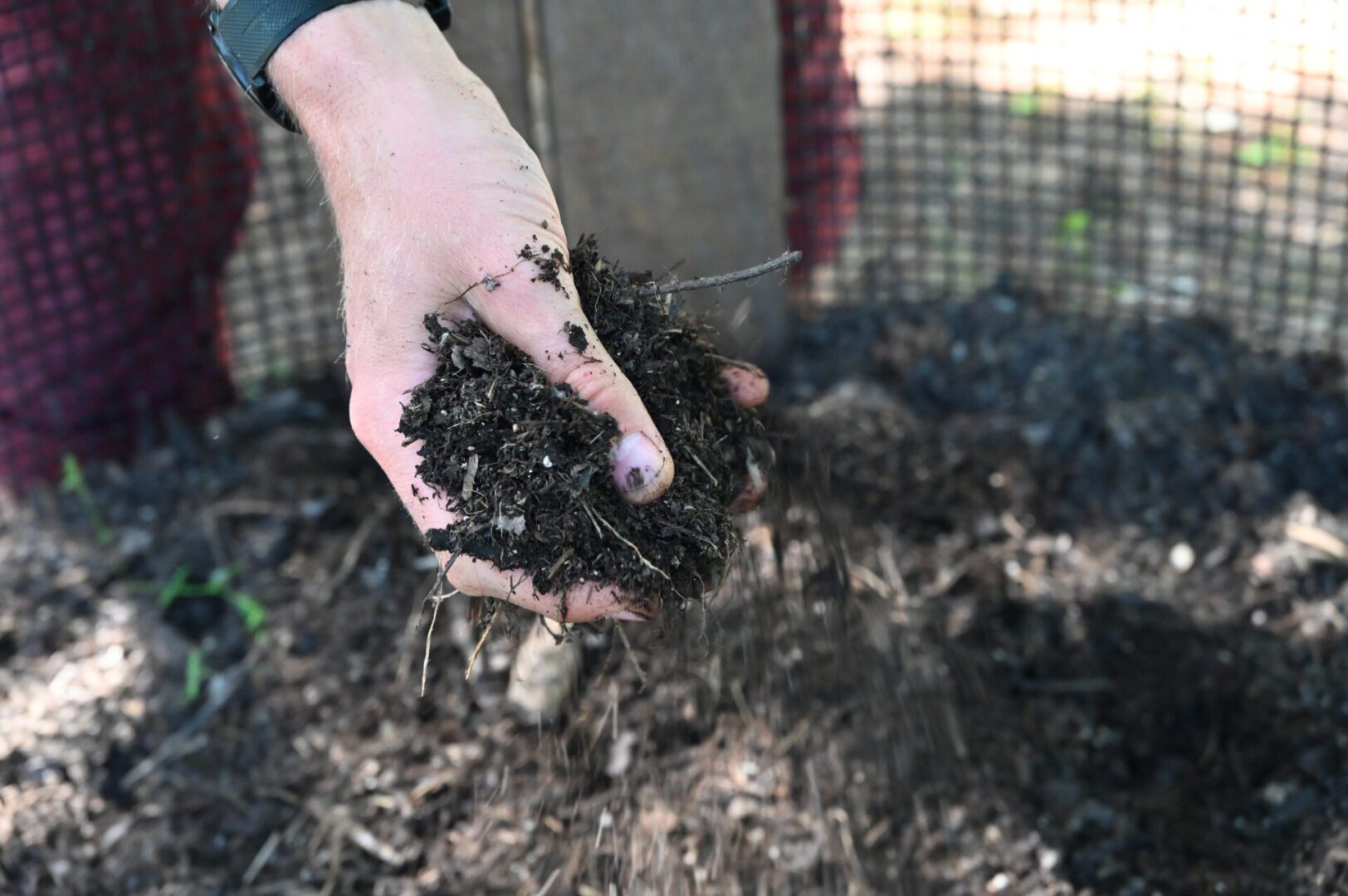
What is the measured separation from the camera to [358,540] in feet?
8.36

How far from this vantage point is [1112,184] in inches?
140

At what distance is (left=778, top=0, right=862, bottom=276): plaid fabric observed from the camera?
3.10m

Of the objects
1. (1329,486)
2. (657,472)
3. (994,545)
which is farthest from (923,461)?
(657,472)

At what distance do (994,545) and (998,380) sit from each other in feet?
1.87

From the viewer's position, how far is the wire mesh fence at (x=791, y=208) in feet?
8.87

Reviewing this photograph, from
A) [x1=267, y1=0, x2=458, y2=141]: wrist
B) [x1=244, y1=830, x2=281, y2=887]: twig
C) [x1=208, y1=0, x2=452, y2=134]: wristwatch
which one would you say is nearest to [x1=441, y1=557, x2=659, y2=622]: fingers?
[x1=267, y1=0, x2=458, y2=141]: wrist

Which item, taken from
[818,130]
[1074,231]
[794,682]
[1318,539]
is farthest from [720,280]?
[1074,231]

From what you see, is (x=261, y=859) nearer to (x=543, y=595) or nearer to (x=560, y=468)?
(x=543, y=595)

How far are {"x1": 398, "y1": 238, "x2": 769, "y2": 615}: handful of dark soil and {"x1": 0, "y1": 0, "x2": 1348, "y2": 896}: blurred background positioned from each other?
0.26 meters

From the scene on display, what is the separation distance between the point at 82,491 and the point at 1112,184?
279 centimetres

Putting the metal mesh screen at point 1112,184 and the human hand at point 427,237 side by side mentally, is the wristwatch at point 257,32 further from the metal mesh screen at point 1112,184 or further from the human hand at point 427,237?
the metal mesh screen at point 1112,184

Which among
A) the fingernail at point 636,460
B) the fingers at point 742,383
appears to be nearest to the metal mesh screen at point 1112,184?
→ the fingers at point 742,383

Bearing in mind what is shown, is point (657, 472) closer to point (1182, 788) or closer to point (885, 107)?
point (1182, 788)

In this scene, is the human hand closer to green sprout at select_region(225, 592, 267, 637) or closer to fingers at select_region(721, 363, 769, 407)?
fingers at select_region(721, 363, 769, 407)
